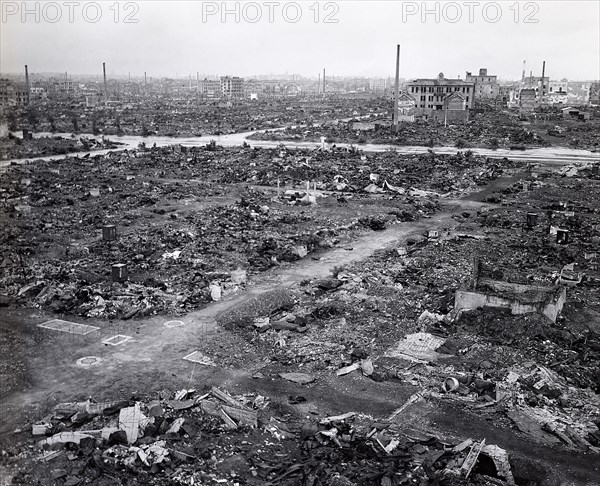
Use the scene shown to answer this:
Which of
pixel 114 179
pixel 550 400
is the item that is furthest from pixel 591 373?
pixel 114 179

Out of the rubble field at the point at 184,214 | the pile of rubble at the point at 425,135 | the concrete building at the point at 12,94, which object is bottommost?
the rubble field at the point at 184,214

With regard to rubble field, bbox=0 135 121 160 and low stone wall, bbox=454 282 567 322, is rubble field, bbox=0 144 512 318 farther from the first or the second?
low stone wall, bbox=454 282 567 322

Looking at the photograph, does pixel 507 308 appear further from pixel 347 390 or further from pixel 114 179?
pixel 114 179

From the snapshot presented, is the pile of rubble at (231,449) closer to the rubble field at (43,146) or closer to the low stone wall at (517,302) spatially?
the low stone wall at (517,302)

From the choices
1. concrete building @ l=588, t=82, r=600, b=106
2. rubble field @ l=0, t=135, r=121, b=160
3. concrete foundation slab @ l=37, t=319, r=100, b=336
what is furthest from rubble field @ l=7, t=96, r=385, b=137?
concrete building @ l=588, t=82, r=600, b=106

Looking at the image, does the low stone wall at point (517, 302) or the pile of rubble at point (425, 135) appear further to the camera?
the pile of rubble at point (425, 135)

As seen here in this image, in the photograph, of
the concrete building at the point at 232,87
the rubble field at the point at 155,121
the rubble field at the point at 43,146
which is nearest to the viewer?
the rubble field at the point at 43,146

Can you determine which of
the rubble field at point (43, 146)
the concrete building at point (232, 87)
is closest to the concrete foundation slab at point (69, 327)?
the rubble field at point (43, 146)

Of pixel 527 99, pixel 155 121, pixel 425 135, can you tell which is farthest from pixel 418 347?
pixel 527 99

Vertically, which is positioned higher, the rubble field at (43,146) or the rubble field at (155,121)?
the rubble field at (155,121)
